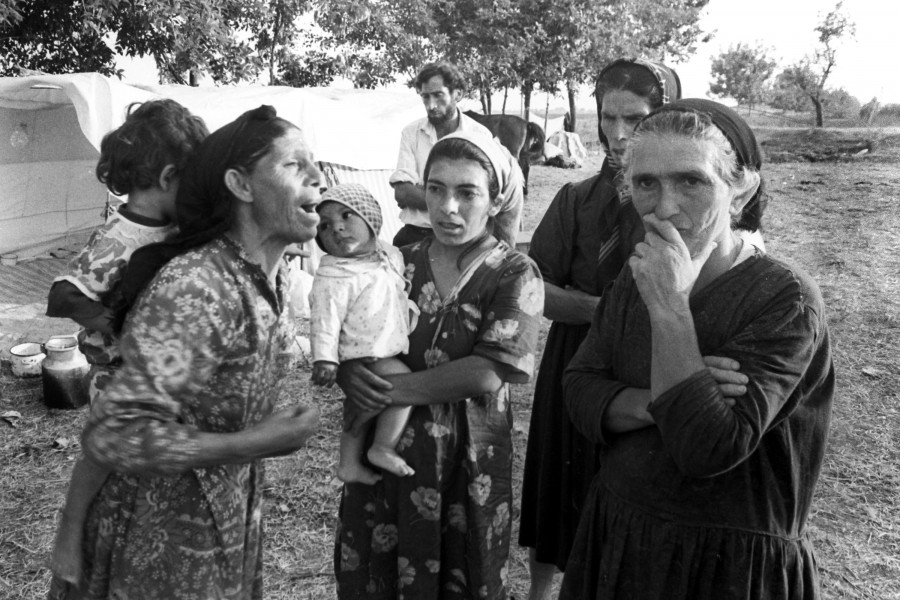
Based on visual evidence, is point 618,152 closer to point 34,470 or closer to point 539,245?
point 539,245

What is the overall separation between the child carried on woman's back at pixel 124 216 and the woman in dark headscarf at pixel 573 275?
4.09ft

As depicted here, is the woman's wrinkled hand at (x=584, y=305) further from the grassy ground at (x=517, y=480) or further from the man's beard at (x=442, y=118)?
the man's beard at (x=442, y=118)

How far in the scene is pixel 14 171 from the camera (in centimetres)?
969

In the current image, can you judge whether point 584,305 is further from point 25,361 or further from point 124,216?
point 25,361

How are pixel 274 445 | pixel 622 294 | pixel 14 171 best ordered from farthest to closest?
pixel 14 171 → pixel 622 294 → pixel 274 445

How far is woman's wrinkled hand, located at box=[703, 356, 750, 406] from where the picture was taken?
55.5 inches

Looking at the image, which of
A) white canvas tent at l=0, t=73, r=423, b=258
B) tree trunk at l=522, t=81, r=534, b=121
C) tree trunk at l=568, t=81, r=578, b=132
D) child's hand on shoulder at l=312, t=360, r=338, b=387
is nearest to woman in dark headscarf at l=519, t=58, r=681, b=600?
child's hand on shoulder at l=312, t=360, r=338, b=387

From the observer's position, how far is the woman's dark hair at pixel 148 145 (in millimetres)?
1891

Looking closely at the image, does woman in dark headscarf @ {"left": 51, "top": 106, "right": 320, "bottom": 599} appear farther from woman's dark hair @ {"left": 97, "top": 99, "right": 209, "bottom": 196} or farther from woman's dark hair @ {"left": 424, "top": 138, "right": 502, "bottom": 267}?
woman's dark hair @ {"left": 424, "top": 138, "right": 502, "bottom": 267}

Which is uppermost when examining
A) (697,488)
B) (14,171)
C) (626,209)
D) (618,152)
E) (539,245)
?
(618,152)

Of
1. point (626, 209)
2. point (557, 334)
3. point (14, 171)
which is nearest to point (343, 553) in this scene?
point (557, 334)

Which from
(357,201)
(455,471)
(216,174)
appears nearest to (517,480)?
(455,471)

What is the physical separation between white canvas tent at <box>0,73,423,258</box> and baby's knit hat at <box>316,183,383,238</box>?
5132 millimetres

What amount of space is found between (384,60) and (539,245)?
11.6 m
